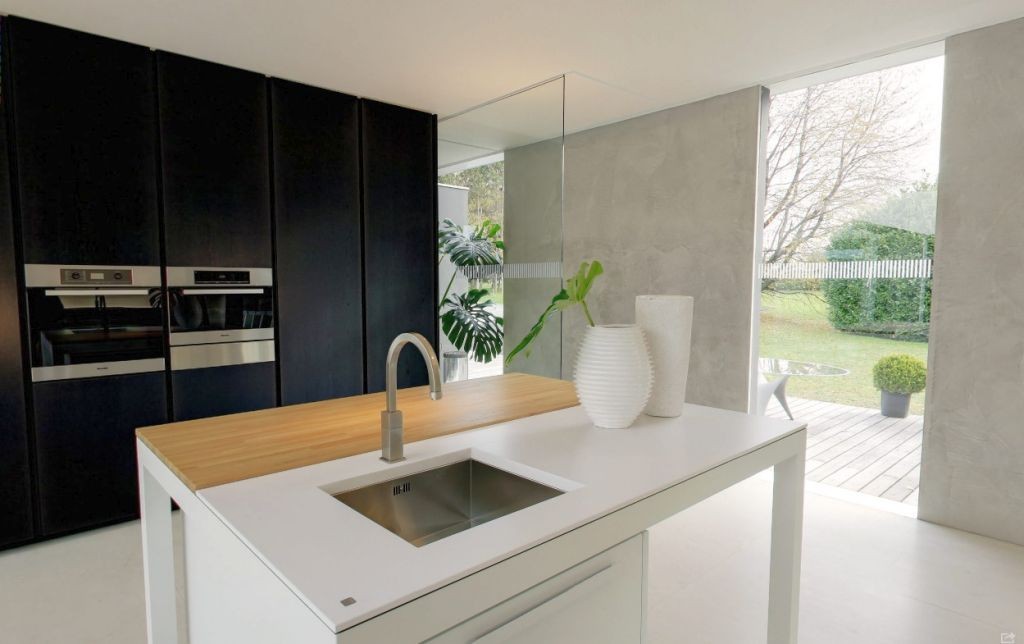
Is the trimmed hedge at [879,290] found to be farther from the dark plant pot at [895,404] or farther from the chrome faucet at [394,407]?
the chrome faucet at [394,407]

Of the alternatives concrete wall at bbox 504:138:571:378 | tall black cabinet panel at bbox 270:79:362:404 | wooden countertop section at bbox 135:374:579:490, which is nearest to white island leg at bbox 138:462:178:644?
wooden countertop section at bbox 135:374:579:490

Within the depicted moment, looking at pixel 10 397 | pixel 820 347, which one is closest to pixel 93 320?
pixel 10 397

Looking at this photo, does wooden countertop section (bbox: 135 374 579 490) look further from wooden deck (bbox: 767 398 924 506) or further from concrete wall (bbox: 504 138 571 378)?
wooden deck (bbox: 767 398 924 506)

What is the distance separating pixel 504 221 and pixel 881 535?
270cm

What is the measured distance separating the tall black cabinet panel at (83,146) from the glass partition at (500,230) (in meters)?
1.82

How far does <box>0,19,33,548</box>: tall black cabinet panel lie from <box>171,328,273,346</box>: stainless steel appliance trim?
0.65 metres

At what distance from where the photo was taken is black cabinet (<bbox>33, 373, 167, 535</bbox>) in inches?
105

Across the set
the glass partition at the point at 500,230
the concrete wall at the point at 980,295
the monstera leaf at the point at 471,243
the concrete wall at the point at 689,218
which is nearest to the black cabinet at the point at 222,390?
the glass partition at the point at 500,230

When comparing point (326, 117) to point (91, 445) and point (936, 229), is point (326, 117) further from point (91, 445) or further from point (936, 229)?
point (936, 229)

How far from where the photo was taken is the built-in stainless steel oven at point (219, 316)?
3000 millimetres

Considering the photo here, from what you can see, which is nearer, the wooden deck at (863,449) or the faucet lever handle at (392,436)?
the faucet lever handle at (392,436)

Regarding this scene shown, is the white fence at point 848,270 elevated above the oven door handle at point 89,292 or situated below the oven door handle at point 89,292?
above

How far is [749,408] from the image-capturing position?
3564mm

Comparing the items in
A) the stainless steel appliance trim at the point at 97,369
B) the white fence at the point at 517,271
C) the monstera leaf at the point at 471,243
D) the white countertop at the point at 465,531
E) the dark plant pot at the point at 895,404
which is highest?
the monstera leaf at the point at 471,243
